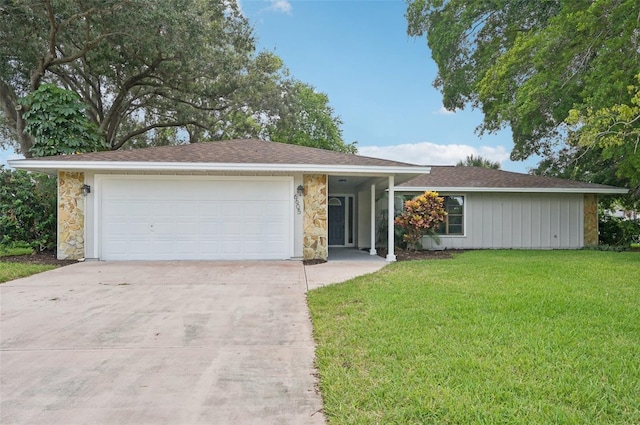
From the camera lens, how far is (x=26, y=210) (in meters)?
10.1

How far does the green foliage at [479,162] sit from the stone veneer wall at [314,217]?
37.8 feet

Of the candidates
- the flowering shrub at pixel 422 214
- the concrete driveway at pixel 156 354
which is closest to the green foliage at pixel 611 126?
the flowering shrub at pixel 422 214

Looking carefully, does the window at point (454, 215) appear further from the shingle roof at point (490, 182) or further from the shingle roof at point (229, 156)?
the shingle roof at point (229, 156)

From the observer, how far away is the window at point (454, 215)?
13.7 metres

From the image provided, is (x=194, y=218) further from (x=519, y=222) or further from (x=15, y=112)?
(x=15, y=112)

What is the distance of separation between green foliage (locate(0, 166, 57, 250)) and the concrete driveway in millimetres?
4155

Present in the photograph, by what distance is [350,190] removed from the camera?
47.1ft

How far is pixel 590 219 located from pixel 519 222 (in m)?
2.63

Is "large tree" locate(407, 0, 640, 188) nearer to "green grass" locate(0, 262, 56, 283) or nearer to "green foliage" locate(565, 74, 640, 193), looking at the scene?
"green foliage" locate(565, 74, 640, 193)

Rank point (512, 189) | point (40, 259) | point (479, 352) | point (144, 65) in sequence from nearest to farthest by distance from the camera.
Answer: point (479, 352)
point (40, 259)
point (512, 189)
point (144, 65)

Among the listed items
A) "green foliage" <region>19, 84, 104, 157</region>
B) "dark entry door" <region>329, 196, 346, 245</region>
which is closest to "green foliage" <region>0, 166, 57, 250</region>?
"green foliage" <region>19, 84, 104, 157</region>

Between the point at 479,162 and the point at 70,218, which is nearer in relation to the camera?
the point at 70,218

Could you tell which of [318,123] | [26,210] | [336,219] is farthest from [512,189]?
[318,123]

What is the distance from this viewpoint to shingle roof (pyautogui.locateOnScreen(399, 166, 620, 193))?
13297 millimetres
